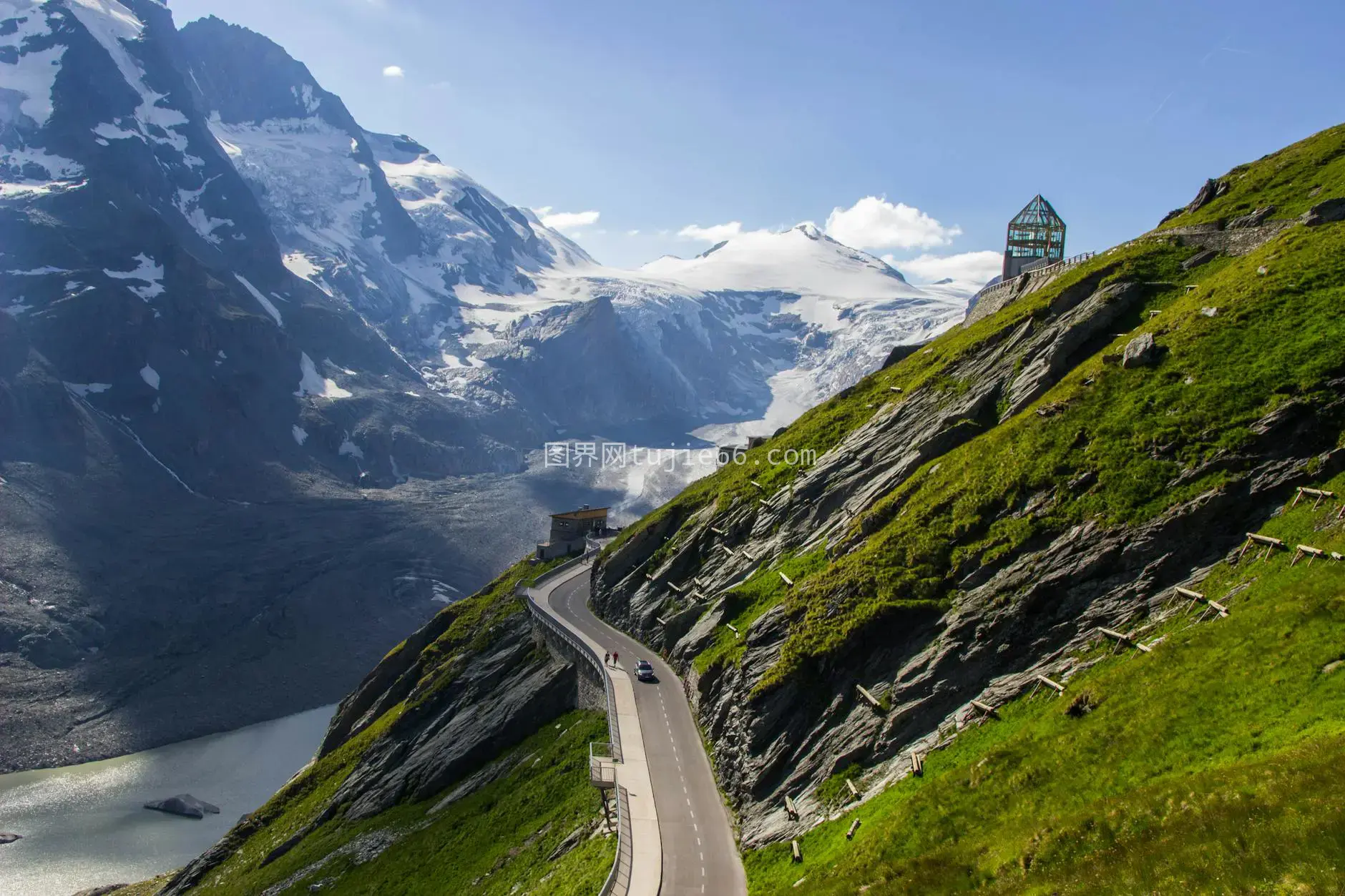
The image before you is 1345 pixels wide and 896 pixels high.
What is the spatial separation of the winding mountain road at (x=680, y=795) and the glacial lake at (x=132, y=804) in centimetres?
8664

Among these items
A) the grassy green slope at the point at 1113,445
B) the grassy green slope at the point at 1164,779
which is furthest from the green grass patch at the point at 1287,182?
the grassy green slope at the point at 1164,779

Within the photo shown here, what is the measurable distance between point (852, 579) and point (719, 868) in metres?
13.8

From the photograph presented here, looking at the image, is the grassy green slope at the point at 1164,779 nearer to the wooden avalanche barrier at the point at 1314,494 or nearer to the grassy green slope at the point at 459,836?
the wooden avalanche barrier at the point at 1314,494

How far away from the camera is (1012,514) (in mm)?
37219

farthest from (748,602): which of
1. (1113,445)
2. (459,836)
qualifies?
(459,836)

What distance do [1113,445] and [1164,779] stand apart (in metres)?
17.9

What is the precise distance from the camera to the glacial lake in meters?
109

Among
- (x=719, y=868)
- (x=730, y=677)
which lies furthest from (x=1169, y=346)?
(x=719, y=868)

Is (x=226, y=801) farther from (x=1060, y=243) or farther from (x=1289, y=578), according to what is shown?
(x=1289, y=578)

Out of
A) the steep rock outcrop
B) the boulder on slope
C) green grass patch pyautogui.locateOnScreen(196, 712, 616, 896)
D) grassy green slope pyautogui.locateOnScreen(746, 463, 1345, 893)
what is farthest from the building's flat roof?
grassy green slope pyautogui.locateOnScreen(746, 463, 1345, 893)

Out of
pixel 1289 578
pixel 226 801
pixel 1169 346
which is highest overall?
pixel 1169 346

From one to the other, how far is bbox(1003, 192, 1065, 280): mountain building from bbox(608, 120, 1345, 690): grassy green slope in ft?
122

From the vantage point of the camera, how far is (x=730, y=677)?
4534 centimetres

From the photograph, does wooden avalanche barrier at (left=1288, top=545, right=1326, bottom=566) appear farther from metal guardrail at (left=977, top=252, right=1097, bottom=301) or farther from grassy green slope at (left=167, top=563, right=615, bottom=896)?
metal guardrail at (left=977, top=252, right=1097, bottom=301)
